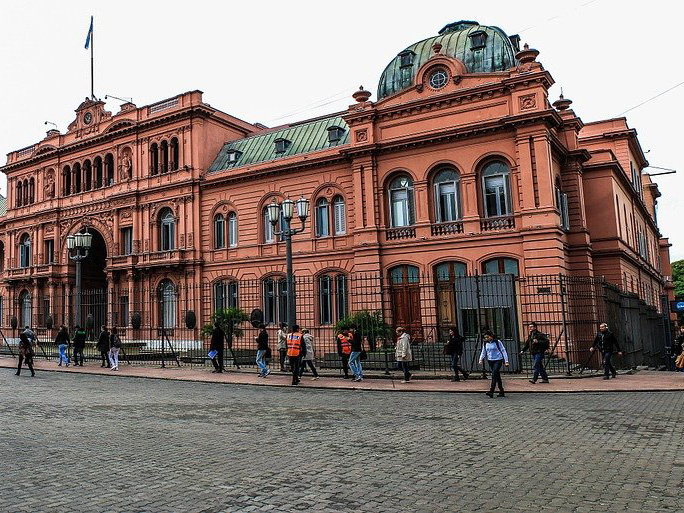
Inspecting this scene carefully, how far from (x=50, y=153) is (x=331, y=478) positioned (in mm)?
42965

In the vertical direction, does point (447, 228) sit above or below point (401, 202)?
below

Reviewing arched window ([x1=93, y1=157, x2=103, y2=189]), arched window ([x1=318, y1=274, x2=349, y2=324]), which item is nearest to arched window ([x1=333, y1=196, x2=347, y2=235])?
arched window ([x1=318, y1=274, x2=349, y2=324])

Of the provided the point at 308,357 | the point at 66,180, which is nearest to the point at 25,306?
the point at 66,180

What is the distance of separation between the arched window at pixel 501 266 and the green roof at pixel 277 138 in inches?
428

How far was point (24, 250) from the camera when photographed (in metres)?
45.4

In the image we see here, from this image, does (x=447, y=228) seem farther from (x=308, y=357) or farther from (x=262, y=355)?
(x=262, y=355)

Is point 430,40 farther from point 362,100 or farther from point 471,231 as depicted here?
point 471,231

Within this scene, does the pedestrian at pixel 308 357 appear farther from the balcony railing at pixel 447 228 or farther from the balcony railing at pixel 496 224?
the balcony railing at pixel 496 224

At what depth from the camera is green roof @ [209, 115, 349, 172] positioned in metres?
33.6

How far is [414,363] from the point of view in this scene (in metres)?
21.0

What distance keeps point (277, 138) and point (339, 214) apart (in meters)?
7.49

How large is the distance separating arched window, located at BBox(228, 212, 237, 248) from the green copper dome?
11.2 m

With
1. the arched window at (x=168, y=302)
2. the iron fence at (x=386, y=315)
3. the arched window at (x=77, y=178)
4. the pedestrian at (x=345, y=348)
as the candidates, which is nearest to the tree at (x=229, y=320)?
the iron fence at (x=386, y=315)

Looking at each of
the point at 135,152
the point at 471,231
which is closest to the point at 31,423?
the point at 471,231
